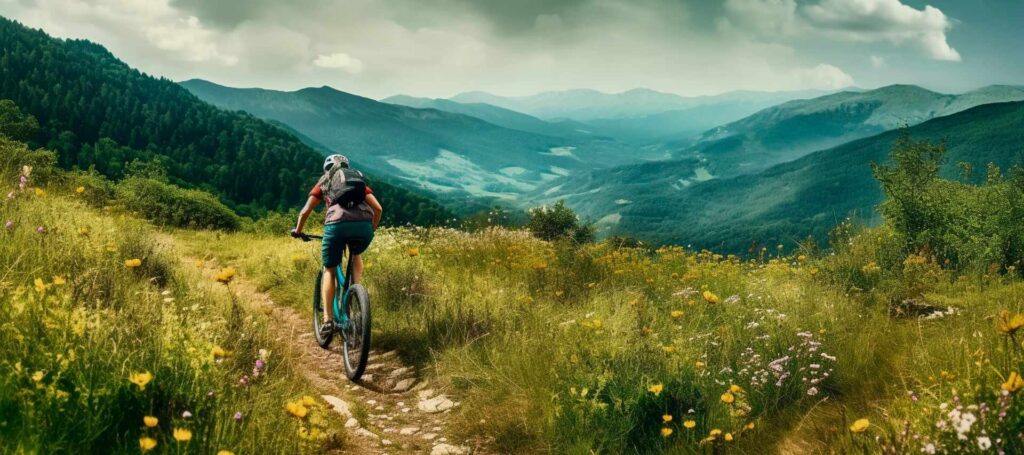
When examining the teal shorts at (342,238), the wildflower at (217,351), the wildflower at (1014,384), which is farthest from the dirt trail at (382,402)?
the wildflower at (1014,384)

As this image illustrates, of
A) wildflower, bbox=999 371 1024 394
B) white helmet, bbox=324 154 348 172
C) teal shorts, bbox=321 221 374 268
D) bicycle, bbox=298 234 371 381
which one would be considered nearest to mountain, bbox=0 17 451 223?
white helmet, bbox=324 154 348 172

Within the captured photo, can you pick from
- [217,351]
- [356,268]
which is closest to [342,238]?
[356,268]

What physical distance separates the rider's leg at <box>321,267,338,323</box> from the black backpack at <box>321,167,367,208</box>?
812mm

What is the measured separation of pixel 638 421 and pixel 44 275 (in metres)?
4.54

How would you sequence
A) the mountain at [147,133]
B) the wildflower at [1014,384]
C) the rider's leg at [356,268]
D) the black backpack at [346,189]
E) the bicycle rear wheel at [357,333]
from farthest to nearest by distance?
1. the mountain at [147,133]
2. the rider's leg at [356,268]
3. the black backpack at [346,189]
4. the bicycle rear wheel at [357,333]
5. the wildflower at [1014,384]

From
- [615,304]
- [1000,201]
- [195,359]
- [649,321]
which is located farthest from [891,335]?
[1000,201]

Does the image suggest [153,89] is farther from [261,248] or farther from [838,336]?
[838,336]

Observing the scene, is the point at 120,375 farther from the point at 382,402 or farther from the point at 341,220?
the point at 341,220

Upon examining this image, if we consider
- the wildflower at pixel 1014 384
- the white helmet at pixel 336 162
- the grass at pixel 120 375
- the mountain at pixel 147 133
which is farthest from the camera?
the mountain at pixel 147 133

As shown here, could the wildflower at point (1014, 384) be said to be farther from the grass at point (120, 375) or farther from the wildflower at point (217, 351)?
the wildflower at point (217, 351)

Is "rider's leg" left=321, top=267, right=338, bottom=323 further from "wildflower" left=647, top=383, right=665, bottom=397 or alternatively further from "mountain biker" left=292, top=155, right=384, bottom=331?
"wildflower" left=647, top=383, right=665, bottom=397

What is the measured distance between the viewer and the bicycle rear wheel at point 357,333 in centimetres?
538

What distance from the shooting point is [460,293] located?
715cm

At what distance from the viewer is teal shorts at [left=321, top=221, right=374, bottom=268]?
5738 mm
